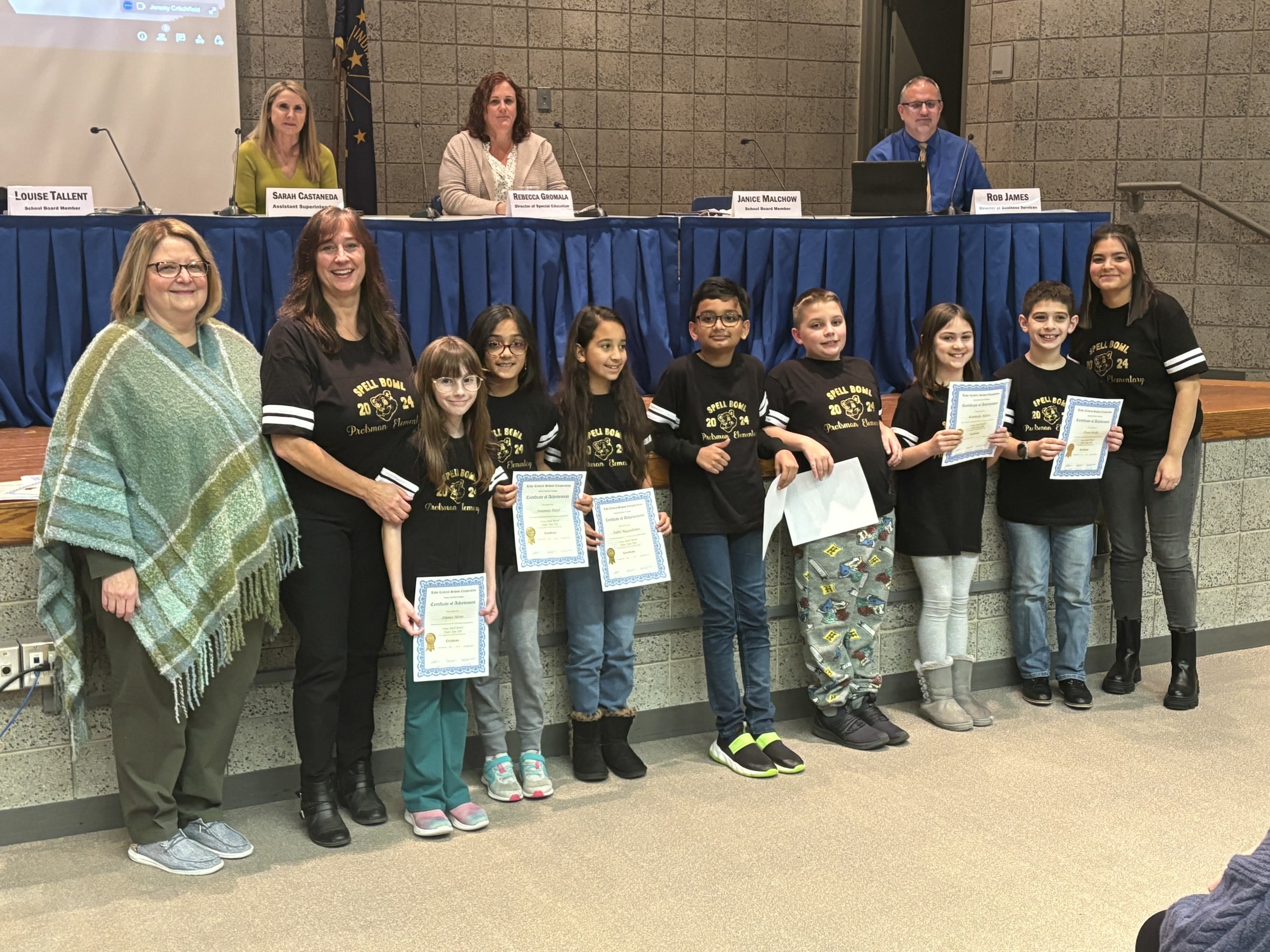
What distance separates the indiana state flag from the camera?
6777 millimetres

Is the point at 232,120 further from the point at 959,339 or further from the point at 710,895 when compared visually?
the point at 710,895

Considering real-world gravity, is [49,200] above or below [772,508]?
above

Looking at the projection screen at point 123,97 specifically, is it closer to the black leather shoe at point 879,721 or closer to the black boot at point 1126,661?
the black leather shoe at point 879,721

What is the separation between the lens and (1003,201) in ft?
16.2

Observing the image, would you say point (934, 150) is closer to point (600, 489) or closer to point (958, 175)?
point (958, 175)

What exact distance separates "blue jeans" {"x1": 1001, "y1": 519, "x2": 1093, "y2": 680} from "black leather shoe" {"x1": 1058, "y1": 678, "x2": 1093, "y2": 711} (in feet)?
0.05

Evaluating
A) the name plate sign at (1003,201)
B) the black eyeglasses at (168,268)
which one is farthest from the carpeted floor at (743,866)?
the name plate sign at (1003,201)

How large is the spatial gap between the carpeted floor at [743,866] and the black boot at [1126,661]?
0.46m

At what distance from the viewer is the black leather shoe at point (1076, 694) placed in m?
3.84

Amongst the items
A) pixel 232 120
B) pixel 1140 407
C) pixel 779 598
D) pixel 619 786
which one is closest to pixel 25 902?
pixel 619 786

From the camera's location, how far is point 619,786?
128 inches

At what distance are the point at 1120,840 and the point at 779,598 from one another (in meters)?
1.12

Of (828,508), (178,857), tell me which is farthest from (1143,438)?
(178,857)

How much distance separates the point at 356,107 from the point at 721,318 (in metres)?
4.24
